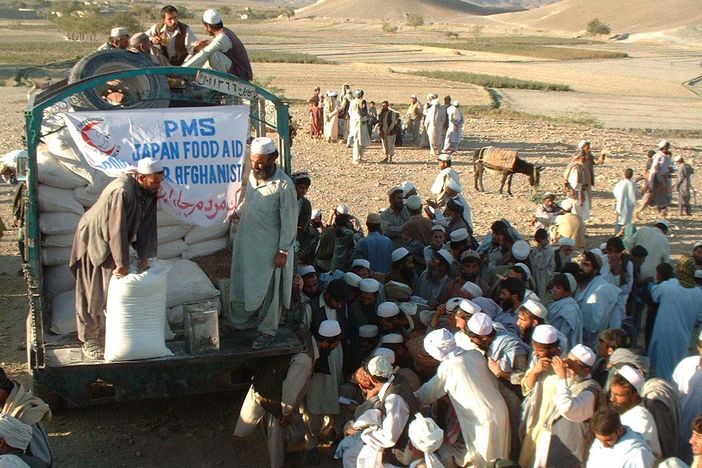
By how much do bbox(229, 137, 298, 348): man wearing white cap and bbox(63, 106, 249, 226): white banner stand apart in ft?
0.92

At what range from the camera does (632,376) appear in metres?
4.54

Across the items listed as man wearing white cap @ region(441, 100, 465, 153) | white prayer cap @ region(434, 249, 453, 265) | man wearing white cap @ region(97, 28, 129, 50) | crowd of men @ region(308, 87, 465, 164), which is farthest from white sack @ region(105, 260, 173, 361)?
man wearing white cap @ region(441, 100, 465, 153)

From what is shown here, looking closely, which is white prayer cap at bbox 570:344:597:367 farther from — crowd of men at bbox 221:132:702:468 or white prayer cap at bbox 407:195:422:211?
white prayer cap at bbox 407:195:422:211

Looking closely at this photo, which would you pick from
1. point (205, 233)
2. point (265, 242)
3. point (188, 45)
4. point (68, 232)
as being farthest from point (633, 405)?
point (188, 45)

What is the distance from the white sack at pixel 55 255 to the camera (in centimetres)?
566

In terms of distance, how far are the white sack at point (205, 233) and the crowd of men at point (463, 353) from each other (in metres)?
0.27

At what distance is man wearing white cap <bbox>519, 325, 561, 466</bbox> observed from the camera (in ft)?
15.7

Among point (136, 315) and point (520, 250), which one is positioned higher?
point (136, 315)

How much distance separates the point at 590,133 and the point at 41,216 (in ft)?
60.2

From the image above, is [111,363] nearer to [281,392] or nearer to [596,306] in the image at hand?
[281,392]

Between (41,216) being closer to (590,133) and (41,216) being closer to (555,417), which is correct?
(555,417)

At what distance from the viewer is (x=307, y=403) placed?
5.62 m

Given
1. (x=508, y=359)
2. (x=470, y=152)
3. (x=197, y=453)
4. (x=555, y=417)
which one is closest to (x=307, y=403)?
(x=197, y=453)

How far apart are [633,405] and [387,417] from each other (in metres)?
1.33
